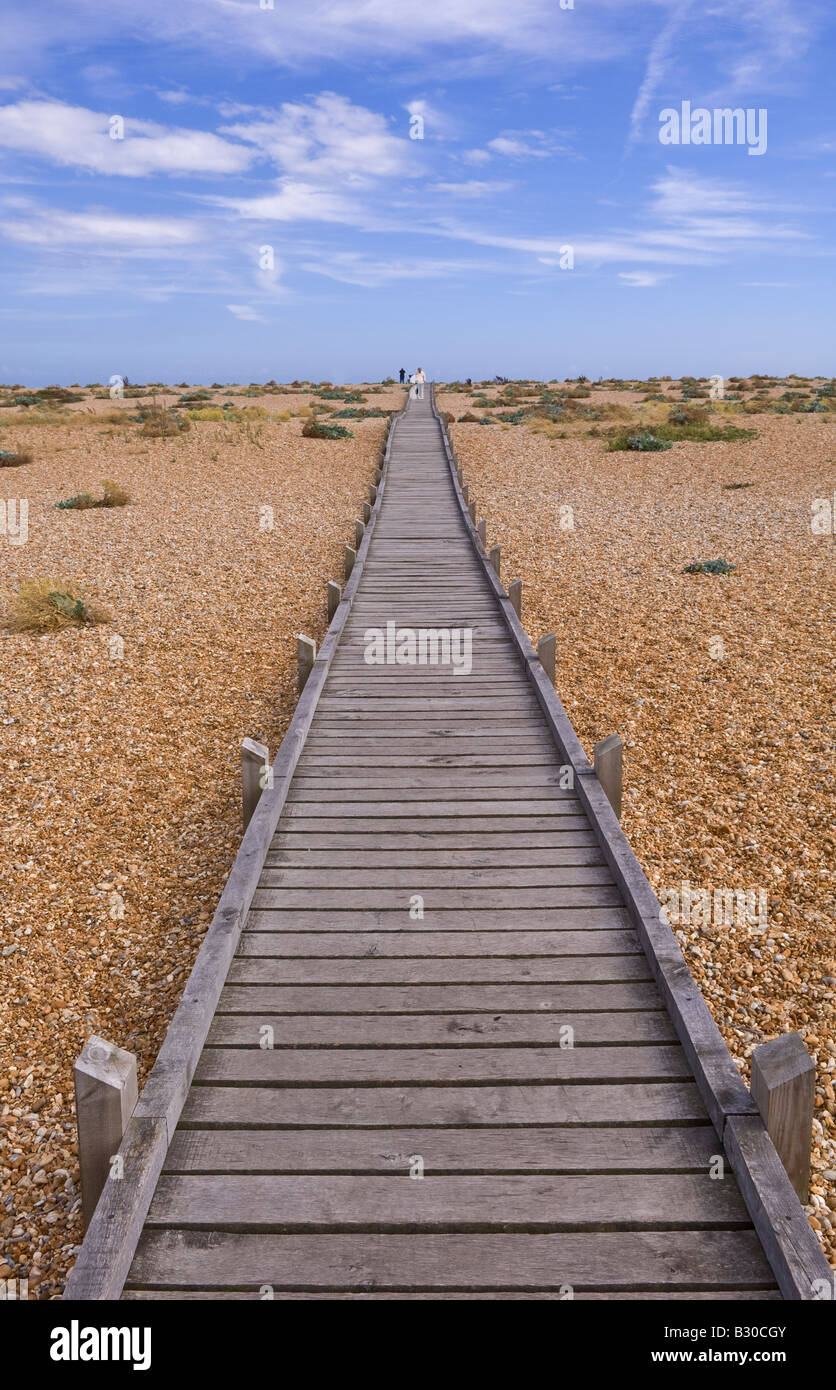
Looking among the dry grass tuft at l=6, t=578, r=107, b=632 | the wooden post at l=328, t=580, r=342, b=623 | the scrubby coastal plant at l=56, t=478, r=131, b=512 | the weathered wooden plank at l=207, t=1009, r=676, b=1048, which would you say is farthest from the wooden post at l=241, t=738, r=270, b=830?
the scrubby coastal plant at l=56, t=478, r=131, b=512

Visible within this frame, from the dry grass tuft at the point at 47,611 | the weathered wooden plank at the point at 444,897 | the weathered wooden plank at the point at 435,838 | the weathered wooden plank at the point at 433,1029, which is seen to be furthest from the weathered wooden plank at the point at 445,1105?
the dry grass tuft at the point at 47,611

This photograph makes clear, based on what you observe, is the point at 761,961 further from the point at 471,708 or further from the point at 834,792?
the point at 471,708

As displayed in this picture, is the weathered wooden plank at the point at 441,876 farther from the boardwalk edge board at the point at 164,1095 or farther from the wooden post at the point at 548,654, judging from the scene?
the wooden post at the point at 548,654

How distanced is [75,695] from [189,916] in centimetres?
427

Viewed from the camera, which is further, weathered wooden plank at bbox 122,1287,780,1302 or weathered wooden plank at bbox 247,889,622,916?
weathered wooden plank at bbox 247,889,622,916

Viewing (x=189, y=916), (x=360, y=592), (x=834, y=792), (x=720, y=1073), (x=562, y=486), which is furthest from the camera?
(x=562, y=486)

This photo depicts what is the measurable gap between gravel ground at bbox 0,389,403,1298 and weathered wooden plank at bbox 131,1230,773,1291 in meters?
0.83

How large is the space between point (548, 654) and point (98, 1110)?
5986 mm

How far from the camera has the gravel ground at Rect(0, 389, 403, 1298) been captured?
14.9 ft

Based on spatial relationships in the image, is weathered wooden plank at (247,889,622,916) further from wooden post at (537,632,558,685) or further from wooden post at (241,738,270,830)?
wooden post at (537,632,558,685)

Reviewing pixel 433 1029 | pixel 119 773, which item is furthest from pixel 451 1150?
pixel 119 773

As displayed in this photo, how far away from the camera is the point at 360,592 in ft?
39.4

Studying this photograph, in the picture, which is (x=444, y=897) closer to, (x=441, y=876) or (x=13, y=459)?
(x=441, y=876)
